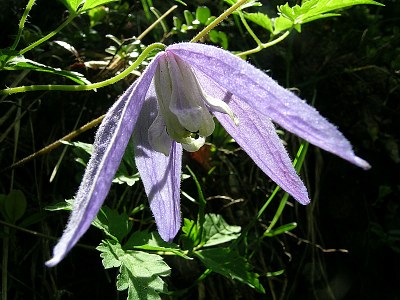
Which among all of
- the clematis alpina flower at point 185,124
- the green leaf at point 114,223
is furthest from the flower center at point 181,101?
the green leaf at point 114,223

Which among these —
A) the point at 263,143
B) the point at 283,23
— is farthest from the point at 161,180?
the point at 283,23

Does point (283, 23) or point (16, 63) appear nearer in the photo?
point (16, 63)

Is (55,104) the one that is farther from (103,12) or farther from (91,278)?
(91,278)

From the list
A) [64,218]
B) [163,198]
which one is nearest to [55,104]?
[64,218]

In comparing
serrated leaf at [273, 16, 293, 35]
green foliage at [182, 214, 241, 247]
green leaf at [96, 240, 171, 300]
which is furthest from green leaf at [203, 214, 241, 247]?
serrated leaf at [273, 16, 293, 35]

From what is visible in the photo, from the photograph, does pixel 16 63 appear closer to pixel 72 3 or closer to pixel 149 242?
pixel 72 3

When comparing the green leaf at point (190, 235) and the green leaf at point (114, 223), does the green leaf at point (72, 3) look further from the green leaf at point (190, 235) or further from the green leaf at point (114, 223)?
the green leaf at point (190, 235)
